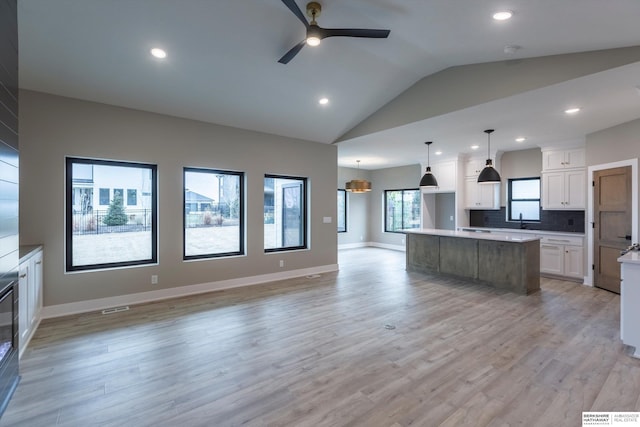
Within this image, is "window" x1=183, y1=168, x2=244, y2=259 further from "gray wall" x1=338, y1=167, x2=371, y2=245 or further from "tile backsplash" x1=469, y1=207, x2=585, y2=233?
"tile backsplash" x1=469, y1=207, x2=585, y2=233

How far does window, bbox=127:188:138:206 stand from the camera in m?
4.56

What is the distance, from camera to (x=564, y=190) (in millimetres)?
6059

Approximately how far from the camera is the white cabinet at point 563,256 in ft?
18.6

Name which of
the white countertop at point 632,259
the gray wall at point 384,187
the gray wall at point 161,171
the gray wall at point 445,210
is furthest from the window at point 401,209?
the white countertop at point 632,259

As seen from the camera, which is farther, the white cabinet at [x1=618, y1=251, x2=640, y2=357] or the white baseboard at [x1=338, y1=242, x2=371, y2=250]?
the white baseboard at [x1=338, y1=242, x2=371, y2=250]

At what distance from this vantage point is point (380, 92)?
4.99m

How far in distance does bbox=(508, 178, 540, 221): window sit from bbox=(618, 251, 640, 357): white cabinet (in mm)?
4279

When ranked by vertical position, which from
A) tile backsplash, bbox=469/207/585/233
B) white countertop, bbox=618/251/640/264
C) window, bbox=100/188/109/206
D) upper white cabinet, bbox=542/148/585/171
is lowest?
white countertop, bbox=618/251/640/264

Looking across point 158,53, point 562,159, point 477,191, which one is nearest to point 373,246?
point 477,191

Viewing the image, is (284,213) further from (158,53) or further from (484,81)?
(484,81)

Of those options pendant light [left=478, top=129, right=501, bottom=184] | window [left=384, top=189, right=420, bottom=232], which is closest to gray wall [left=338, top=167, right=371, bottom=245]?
window [left=384, top=189, right=420, bottom=232]

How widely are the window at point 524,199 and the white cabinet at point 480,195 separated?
32cm

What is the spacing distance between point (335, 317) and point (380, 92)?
11.7ft

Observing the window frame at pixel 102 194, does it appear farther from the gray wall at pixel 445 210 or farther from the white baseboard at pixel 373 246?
the gray wall at pixel 445 210
